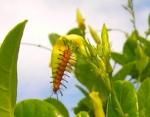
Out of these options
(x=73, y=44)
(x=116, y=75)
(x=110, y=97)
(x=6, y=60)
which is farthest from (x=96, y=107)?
(x=116, y=75)

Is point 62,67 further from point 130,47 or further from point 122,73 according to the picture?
point 130,47

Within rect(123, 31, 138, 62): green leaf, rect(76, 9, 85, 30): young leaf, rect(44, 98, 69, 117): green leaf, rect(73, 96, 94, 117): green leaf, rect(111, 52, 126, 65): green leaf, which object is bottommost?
rect(73, 96, 94, 117): green leaf

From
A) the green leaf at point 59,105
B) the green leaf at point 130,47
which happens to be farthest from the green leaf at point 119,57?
the green leaf at point 59,105

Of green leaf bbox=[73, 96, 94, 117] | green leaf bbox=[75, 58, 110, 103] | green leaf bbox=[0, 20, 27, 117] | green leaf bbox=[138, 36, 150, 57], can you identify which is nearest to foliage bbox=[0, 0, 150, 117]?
green leaf bbox=[0, 20, 27, 117]

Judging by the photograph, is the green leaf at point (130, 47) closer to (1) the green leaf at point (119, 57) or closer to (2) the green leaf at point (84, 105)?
(1) the green leaf at point (119, 57)

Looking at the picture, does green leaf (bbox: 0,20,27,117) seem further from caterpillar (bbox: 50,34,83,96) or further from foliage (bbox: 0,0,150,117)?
caterpillar (bbox: 50,34,83,96)

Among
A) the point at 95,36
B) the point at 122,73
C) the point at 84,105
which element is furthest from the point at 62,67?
the point at 84,105
